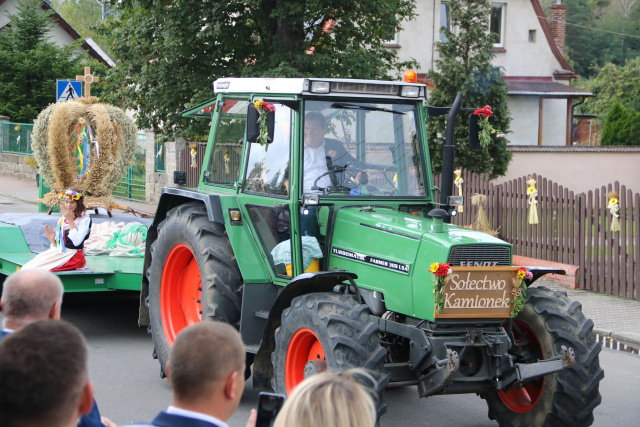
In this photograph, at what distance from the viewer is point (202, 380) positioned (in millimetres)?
2520

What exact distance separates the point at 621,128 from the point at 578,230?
19246mm

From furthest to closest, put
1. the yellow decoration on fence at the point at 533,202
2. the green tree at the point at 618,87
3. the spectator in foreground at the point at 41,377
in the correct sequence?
the green tree at the point at 618,87 < the yellow decoration on fence at the point at 533,202 < the spectator in foreground at the point at 41,377

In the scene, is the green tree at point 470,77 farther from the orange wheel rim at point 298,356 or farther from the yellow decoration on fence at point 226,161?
the orange wheel rim at point 298,356

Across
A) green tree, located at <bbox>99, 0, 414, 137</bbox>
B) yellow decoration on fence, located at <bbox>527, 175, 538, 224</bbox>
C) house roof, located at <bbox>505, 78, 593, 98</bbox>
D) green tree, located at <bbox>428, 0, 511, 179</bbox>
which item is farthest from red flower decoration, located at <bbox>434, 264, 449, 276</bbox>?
house roof, located at <bbox>505, 78, 593, 98</bbox>

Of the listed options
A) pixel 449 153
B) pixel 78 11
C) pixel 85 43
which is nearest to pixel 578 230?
pixel 449 153

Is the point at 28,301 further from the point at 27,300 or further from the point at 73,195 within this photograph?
the point at 73,195

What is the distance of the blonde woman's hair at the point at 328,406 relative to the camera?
2283mm

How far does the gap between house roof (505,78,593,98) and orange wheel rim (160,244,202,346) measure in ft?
71.2

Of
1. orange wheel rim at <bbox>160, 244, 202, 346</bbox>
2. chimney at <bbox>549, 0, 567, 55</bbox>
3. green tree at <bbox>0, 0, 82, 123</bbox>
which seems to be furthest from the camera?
chimney at <bbox>549, 0, 567, 55</bbox>

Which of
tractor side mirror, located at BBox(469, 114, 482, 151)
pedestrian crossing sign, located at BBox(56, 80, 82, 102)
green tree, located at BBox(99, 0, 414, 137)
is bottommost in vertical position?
tractor side mirror, located at BBox(469, 114, 482, 151)

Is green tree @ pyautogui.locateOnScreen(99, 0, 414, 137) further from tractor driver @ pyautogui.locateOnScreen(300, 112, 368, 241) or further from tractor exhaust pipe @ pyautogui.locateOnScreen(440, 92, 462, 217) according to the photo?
tractor exhaust pipe @ pyautogui.locateOnScreen(440, 92, 462, 217)

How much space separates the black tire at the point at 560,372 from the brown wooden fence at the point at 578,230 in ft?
20.9

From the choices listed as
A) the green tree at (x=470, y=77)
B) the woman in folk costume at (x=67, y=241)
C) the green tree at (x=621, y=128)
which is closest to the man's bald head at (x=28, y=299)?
the woman in folk costume at (x=67, y=241)

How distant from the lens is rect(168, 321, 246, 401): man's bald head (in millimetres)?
2523
